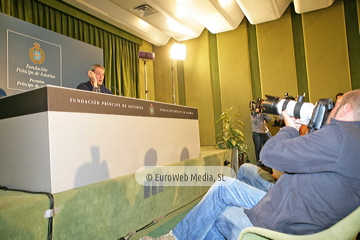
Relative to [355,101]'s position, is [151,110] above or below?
above

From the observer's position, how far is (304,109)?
0.98m

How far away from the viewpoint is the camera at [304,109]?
88 cm

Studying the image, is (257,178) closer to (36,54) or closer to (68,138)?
(68,138)

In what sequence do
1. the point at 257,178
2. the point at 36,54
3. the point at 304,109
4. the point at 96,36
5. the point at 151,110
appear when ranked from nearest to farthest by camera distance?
1. the point at 304,109
2. the point at 257,178
3. the point at 151,110
4. the point at 36,54
5. the point at 96,36

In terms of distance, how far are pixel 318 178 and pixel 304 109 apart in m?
0.33

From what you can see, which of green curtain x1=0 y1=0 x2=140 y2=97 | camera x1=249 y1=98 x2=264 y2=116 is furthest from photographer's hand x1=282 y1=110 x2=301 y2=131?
green curtain x1=0 y1=0 x2=140 y2=97

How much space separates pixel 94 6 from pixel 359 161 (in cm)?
→ 379

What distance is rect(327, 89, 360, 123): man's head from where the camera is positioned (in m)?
0.82

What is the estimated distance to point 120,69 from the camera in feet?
14.7

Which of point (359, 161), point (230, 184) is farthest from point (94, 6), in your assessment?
point (359, 161)

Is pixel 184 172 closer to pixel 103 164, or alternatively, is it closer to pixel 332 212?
pixel 103 164

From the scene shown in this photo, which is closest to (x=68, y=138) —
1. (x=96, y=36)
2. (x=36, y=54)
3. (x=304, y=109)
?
(x=304, y=109)

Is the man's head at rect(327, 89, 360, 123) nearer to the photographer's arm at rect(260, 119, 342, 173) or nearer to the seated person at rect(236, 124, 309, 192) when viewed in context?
the photographer's arm at rect(260, 119, 342, 173)

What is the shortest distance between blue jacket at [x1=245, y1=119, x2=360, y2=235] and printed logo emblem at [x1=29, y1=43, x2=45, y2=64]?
290 centimetres
